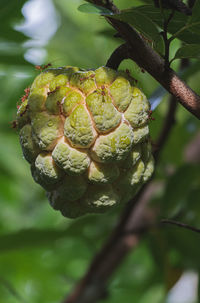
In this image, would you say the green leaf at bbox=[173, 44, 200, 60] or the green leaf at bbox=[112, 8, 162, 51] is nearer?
the green leaf at bbox=[112, 8, 162, 51]

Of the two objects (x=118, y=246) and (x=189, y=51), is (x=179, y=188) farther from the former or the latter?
(x=189, y=51)

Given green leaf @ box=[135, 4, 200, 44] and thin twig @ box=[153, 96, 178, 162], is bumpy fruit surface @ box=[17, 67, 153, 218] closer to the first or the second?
green leaf @ box=[135, 4, 200, 44]

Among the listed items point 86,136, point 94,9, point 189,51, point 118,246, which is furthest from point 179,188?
point 94,9

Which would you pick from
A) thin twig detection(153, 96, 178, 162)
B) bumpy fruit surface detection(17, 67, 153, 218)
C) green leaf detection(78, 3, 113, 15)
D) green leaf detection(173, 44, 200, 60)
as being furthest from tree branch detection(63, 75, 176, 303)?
green leaf detection(78, 3, 113, 15)

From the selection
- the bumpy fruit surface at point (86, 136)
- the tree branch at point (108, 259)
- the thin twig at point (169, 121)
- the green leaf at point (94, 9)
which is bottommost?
the tree branch at point (108, 259)

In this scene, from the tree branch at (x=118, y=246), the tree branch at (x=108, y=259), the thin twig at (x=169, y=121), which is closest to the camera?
the thin twig at (x=169, y=121)

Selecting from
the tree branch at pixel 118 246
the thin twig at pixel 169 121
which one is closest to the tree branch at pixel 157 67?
the tree branch at pixel 118 246

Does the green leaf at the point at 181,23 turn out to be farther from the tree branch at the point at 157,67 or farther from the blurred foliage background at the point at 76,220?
the blurred foliage background at the point at 76,220
